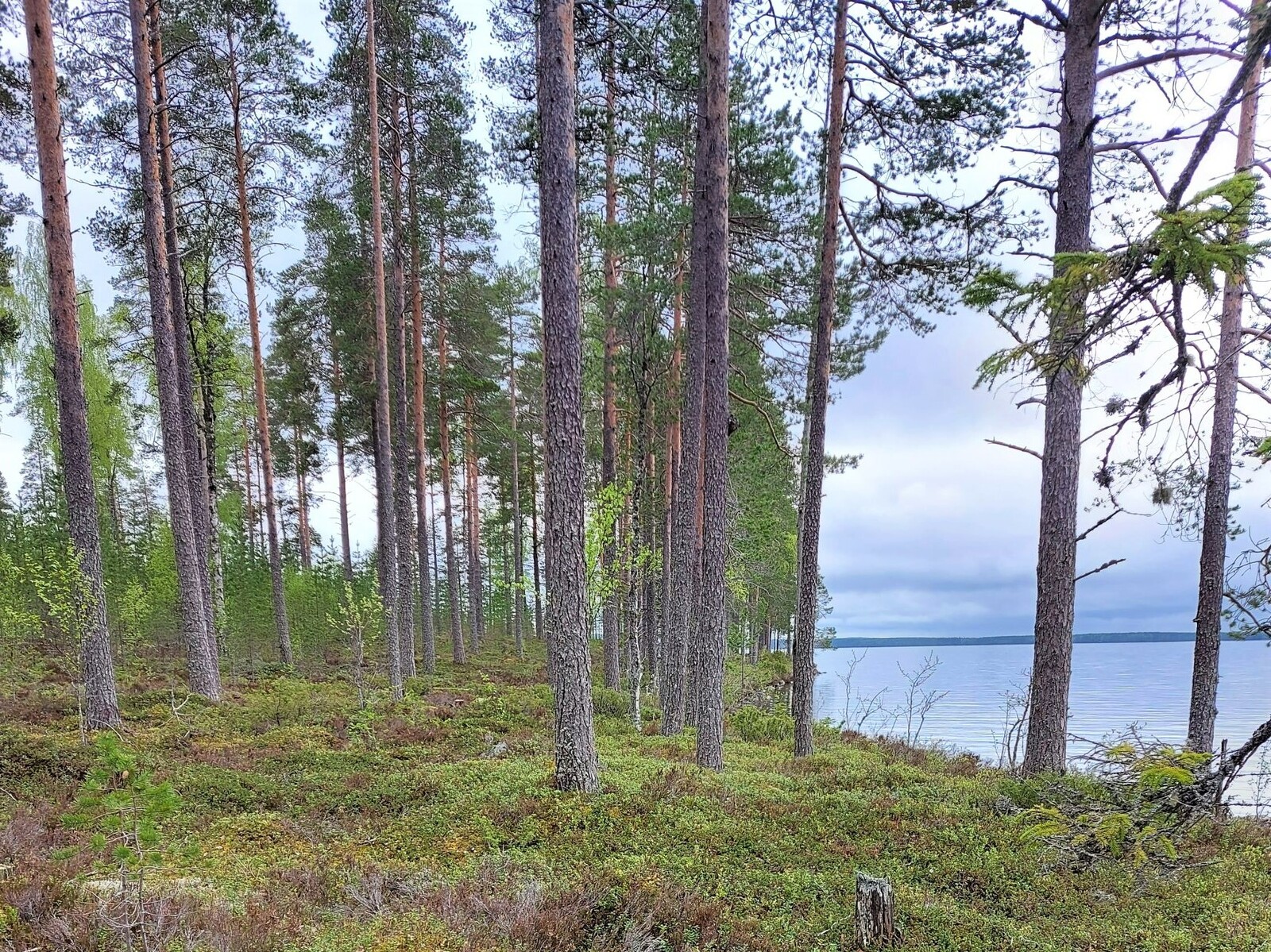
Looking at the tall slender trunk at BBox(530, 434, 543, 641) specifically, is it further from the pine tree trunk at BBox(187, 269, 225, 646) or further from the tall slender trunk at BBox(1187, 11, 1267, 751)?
the tall slender trunk at BBox(1187, 11, 1267, 751)

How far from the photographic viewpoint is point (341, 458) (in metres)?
22.8

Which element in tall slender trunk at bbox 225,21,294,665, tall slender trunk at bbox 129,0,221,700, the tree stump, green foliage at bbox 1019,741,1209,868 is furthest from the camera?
tall slender trunk at bbox 225,21,294,665

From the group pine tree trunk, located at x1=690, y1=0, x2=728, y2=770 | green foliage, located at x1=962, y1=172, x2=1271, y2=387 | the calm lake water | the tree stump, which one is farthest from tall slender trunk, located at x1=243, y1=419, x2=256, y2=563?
green foliage, located at x1=962, y1=172, x2=1271, y2=387

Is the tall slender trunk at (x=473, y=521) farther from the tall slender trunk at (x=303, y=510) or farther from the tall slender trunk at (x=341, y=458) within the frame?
the tall slender trunk at (x=303, y=510)

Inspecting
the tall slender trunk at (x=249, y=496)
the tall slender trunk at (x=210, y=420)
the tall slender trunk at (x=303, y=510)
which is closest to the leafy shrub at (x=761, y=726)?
the tall slender trunk at (x=210, y=420)

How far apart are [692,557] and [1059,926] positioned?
22.2ft

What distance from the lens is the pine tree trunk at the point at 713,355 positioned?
748cm

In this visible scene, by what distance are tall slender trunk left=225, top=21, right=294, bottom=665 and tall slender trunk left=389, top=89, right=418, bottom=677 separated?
9.69 ft

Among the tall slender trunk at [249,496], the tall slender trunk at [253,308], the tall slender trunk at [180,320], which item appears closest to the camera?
the tall slender trunk at [180,320]

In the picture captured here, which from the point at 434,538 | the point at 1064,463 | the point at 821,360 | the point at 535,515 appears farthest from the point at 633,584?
the point at 434,538

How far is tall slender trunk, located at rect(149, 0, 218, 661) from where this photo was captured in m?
11.5

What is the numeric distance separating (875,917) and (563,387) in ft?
16.8

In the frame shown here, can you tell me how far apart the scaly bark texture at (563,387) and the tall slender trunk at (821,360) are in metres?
3.97

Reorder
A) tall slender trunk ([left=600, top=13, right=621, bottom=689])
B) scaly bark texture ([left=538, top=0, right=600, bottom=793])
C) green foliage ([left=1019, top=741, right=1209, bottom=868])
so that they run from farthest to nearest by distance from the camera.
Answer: tall slender trunk ([left=600, top=13, right=621, bottom=689]), scaly bark texture ([left=538, top=0, right=600, bottom=793]), green foliage ([left=1019, top=741, right=1209, bottom=868])
